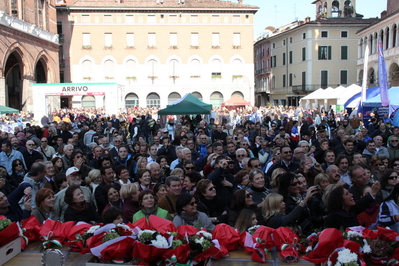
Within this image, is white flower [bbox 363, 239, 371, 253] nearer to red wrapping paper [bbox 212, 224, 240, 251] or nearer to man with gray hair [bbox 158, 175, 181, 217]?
red wrapping paper [bbox 212, 224, 240, 251]

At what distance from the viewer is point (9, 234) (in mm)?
3488

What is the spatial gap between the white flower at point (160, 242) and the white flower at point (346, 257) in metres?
1.33

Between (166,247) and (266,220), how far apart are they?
1.34m

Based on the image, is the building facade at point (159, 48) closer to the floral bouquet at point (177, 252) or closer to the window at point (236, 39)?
the window at point (236, 39)

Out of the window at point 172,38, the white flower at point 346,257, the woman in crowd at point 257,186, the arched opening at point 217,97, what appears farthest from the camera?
the arched opening at point 217,97

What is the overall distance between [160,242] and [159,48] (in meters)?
42.5

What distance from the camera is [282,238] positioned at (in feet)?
11.4

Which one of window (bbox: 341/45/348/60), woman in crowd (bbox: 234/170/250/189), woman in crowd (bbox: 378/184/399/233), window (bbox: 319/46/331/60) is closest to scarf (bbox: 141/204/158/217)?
woman in crowd (bbox: 234/170/250/189)

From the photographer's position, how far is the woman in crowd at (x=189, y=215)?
4.25 m

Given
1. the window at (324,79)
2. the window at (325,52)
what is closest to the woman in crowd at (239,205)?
the window at (324,79)

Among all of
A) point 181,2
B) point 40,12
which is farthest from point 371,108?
point 181,2

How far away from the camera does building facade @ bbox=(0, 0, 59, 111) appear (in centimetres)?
2758

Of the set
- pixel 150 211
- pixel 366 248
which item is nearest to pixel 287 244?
pixel 366 248

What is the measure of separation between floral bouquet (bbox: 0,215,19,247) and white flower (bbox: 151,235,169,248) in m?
1.31
